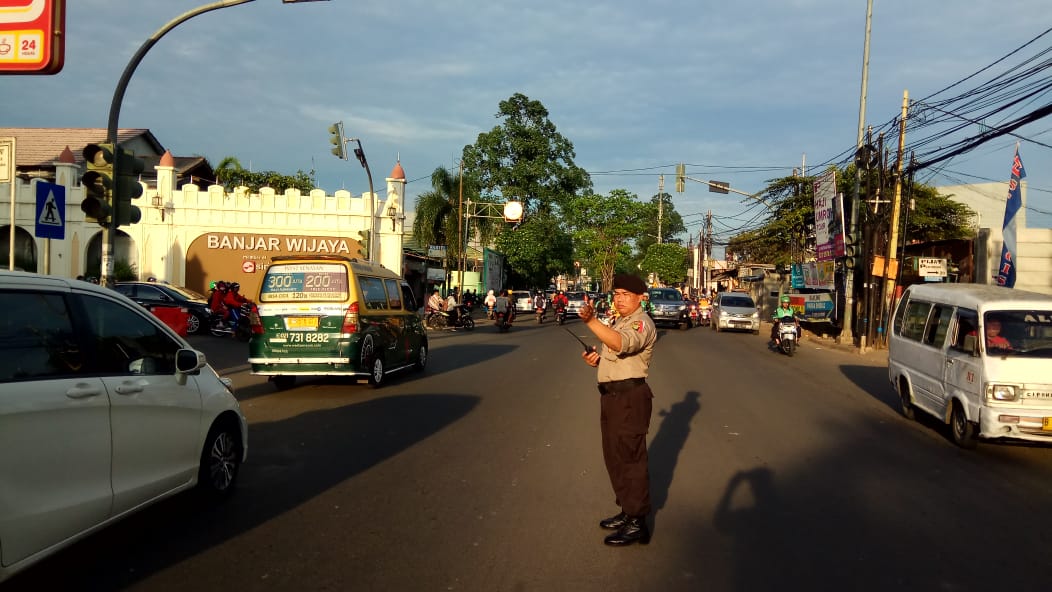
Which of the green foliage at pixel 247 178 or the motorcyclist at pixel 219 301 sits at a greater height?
the green foliage at pixel 247 178

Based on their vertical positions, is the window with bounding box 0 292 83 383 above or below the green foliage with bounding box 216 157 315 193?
below

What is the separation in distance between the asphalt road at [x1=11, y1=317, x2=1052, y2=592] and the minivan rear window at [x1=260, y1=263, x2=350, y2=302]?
1494 millimetres

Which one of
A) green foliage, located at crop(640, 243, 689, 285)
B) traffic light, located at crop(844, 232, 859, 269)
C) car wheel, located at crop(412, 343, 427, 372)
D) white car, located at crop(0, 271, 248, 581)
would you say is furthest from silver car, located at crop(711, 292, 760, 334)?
green foliage, located at crop(640, 243, 689, 285)

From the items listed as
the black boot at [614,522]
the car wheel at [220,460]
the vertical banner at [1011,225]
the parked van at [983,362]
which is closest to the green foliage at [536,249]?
the vertical banner at [1011,225]

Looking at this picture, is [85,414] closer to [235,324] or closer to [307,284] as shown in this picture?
[307,284]

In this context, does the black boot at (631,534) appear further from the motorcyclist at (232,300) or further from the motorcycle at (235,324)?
the motorcyclist at (232,300)

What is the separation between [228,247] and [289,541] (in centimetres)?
2859

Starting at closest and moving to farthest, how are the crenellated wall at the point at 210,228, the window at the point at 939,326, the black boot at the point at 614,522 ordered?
the black boot at the point at 614,522, the window at the point at 939,326, the crenellated wall at the point at 210,228

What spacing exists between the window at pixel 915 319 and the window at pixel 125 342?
9194mm

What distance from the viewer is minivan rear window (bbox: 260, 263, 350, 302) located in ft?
37.9

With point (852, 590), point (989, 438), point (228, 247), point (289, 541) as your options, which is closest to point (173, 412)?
point (289, 541)

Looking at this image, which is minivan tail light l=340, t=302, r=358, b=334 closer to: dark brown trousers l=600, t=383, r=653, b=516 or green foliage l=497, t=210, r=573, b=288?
dark brown trousers l=600, t=383, r=653, b=516

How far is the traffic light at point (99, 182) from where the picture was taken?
1064 centimetres

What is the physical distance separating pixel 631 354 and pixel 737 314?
27.7 meters
